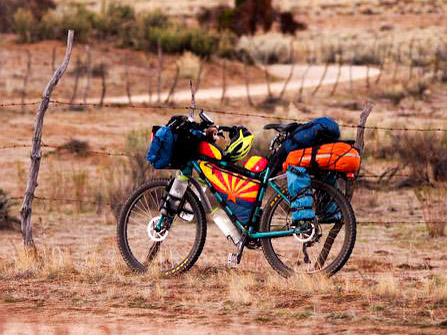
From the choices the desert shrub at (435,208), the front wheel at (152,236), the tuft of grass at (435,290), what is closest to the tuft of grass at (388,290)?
the tuft of grass at (435,290)

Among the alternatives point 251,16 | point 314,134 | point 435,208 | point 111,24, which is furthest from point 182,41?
point 314,134

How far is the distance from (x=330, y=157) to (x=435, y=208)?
252 inches

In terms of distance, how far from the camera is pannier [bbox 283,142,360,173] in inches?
313

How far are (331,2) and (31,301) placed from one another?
6414cm

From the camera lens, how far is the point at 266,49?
36.4m

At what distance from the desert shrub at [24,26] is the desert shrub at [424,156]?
16302 mm

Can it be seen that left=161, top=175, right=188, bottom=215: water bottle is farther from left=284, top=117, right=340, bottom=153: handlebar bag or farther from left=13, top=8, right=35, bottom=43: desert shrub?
left=13, top=8, right=35, bottom=43: desert shrub

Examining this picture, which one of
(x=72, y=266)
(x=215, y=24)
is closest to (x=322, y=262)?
(x=72, y=266)

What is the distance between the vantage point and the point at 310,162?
315 inches

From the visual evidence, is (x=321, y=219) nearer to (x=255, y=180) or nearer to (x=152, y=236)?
(x=255, y=180)

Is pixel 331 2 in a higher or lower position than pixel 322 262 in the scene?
higher

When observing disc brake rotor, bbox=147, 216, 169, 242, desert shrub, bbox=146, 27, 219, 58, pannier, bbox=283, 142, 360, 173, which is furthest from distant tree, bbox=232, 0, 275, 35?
pannier, bbox=283, 142, 360, 173

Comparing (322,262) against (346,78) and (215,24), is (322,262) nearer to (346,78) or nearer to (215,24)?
(346,78)

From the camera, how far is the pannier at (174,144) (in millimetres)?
8180
